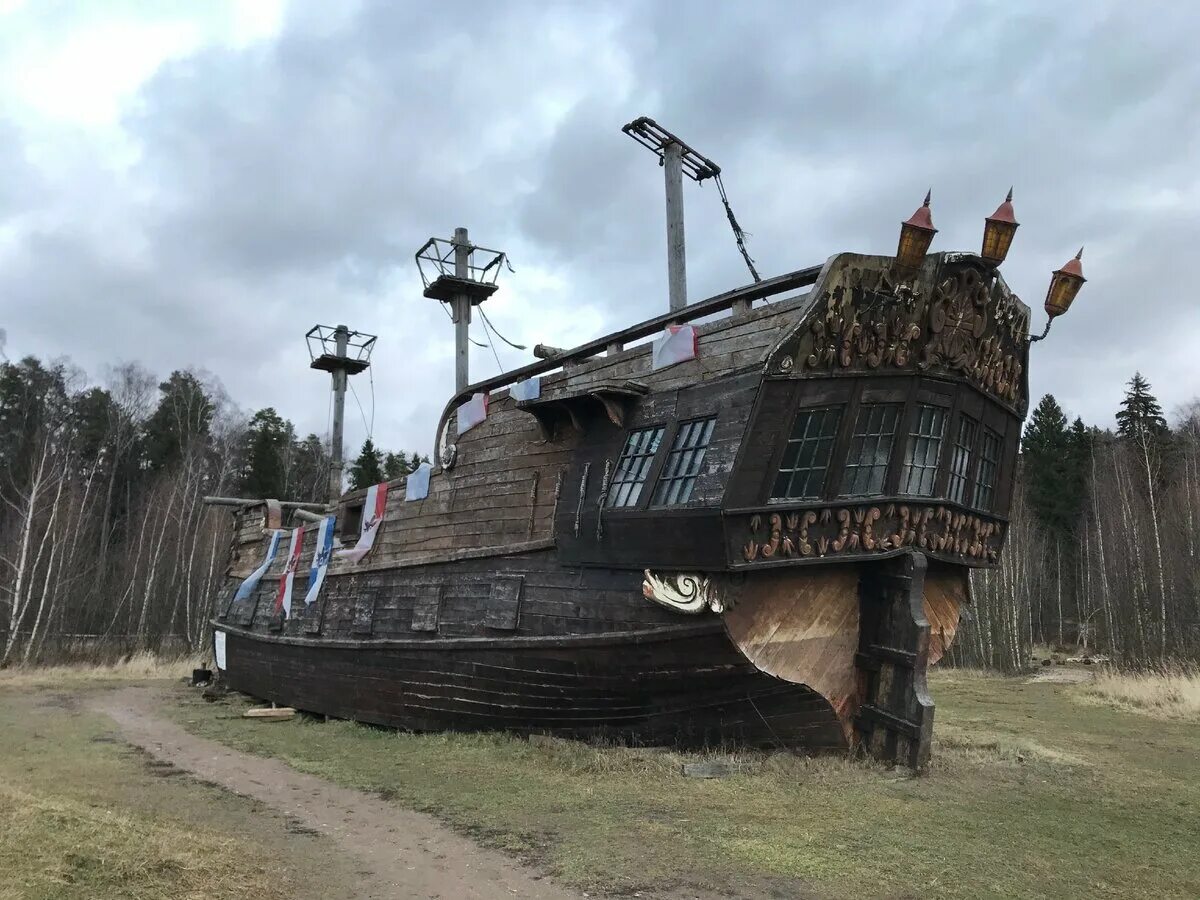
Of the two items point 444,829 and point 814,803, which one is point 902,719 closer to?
point 814,803

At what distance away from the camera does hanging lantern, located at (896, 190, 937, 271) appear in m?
6.75

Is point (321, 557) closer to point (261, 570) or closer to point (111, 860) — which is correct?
point (261, 570)

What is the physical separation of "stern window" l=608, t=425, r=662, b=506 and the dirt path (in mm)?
3213

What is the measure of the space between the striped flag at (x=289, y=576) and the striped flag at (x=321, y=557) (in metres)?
0.83

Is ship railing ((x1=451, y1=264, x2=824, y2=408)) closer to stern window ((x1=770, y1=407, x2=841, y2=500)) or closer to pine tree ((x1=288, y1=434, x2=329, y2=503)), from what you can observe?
stern window ((x1=770, y1=407, x2=841, y2=500))

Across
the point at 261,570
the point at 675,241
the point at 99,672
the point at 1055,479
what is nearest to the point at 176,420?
the point at 99,672

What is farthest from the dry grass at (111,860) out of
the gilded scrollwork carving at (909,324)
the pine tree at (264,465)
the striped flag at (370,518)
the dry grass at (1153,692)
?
the pine tree at (264,465)

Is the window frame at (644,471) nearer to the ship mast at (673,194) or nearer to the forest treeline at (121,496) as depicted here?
the ship mast at (673,194)

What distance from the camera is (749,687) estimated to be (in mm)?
7512

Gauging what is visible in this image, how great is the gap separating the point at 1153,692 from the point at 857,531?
11.5 meters

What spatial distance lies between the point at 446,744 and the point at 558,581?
7.69 feet

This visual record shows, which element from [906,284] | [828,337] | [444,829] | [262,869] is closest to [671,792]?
[444,829]

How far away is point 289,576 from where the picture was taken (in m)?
13.6

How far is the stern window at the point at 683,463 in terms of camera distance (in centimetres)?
729
